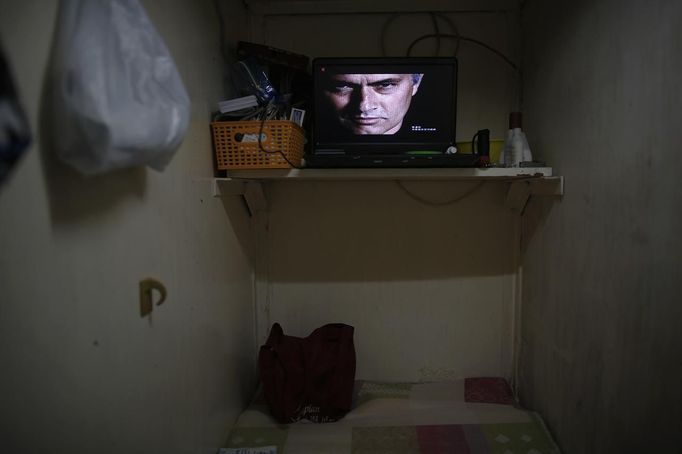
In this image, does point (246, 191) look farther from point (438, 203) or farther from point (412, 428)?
point (412, 428)

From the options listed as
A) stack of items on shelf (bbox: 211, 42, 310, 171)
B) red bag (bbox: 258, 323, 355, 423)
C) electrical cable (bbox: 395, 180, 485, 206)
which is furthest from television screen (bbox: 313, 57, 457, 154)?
red bag (bbox: 258, 323, 355, 423)

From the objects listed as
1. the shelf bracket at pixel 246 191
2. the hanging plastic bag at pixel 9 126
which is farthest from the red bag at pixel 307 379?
the hanging plastic bag at pixel 9 126

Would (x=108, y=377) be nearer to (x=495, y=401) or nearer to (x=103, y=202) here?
(x=103, y=202)

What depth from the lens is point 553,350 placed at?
1.22 m

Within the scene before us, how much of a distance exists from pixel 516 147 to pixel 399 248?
24.3 inches

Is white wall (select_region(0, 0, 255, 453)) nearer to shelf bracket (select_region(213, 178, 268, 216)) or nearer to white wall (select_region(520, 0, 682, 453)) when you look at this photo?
shelf bracket (select_region(213, 178, 268, 216))

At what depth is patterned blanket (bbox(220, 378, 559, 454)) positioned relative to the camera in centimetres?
120

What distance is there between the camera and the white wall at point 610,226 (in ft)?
2.38

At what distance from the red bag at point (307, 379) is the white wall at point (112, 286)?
0.19 m

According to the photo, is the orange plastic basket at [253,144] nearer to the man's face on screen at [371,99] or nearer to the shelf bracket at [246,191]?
the shelf bracket at [246,191]

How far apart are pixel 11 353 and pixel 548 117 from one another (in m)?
1.49

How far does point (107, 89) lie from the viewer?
54cm

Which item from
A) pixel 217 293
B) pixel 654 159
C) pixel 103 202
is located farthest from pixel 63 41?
pixel 654 159

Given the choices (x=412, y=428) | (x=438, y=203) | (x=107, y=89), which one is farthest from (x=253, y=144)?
(x=412, y=428)
